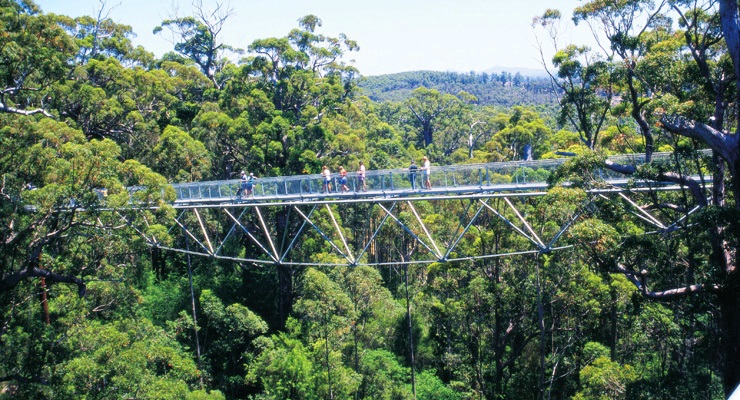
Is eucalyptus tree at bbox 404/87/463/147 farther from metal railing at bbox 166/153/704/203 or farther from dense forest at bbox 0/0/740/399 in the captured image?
metal railing at bbox 166/153/704/203

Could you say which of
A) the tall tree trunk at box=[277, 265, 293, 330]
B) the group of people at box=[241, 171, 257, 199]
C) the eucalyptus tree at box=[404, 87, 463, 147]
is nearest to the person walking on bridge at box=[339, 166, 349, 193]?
the group of people at box=[241, 171, 257, 199]

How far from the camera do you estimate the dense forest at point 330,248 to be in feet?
33.9

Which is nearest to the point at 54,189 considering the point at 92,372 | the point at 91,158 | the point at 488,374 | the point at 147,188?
the point at 91,158

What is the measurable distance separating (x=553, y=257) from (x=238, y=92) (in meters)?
16.1

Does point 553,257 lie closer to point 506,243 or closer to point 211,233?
point 506,243

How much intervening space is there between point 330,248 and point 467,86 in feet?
425

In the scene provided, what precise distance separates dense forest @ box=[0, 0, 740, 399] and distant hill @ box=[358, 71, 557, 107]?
92.0 meters

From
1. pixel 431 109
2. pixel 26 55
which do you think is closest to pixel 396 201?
pixel 26 55

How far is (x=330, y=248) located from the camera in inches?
969

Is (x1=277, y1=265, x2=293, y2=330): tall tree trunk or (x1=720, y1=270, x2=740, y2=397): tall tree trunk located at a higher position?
(x1=720, y1=270, x2=740, y2=397): tall tree trunk

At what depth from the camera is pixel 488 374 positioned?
21.7 m

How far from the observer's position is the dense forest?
1034 centimetres

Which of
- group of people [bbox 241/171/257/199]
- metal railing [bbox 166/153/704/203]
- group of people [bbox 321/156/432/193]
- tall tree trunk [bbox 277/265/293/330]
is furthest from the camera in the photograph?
tall tree trunk [bbox 277/265/293/330]

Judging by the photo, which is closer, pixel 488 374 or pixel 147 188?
pixel 147 188
